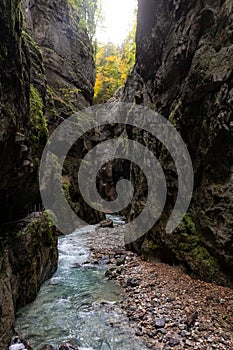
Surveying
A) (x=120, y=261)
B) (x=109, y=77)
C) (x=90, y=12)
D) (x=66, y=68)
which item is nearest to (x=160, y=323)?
(x=120, y=261)

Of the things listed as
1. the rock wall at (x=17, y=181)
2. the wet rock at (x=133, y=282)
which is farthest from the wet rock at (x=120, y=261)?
the rock wall at (x=17, y=181)

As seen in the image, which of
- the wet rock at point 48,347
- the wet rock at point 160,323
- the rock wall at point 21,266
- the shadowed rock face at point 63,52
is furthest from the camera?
the shadowed rock face at point 63,52

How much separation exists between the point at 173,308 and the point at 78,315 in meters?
2.19

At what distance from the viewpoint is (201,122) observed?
7.25 m

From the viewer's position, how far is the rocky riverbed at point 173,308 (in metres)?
4.62

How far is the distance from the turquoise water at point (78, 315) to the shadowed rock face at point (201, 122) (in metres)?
2.38

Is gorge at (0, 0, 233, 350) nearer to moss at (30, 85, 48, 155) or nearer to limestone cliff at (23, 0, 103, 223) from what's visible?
moss at (30, 85, 48, 155)

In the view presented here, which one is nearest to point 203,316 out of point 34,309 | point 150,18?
point 34,309

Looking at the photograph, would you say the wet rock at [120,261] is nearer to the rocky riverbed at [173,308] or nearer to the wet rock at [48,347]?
the rocky riverbed at [173,308]

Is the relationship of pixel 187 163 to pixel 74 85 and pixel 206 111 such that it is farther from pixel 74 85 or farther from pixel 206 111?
pixel 74 85

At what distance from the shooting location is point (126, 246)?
432 inches

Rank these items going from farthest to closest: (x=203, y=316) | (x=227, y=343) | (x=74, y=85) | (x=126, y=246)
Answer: (x=74, y=85) < (x=126, y=246) < (x=203, y=316) < (x=227, y=343)

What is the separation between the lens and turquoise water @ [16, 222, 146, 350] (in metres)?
4.89

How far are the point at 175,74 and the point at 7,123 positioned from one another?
6.82 meters
